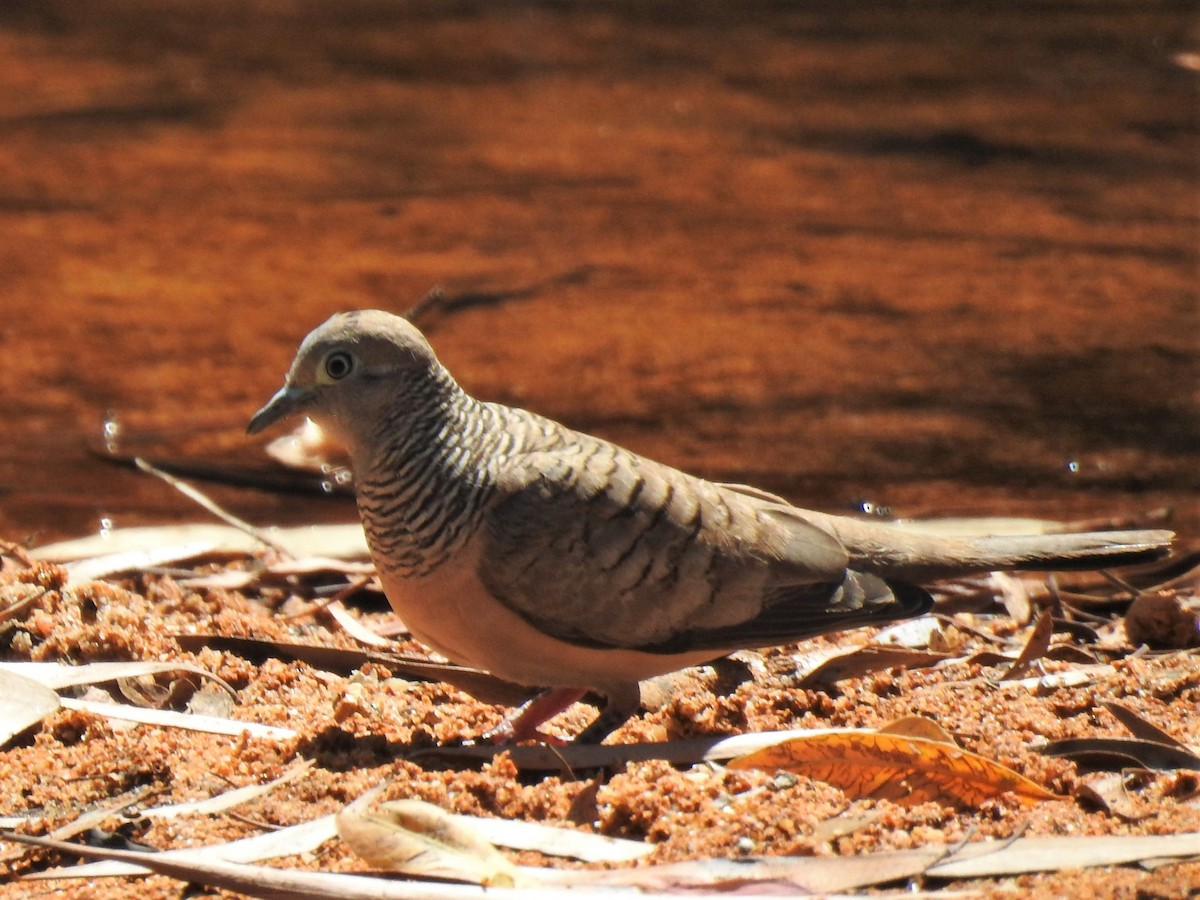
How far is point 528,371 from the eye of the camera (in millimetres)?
8992

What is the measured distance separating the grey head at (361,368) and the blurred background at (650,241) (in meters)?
2.56

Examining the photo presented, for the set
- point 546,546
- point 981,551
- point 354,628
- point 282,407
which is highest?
point 282,407

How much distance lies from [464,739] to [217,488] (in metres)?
3.12

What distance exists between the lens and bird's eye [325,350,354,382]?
449 centimetres

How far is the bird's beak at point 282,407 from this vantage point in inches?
179

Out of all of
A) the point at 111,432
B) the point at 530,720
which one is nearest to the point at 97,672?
the point at 530,720

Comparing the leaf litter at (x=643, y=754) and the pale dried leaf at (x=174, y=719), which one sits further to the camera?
the pale dried leaf at (x=174, y=719)

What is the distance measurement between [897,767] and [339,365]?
1813 millimetres

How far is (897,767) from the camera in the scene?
4.02 m

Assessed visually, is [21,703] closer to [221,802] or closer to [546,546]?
[221,802]

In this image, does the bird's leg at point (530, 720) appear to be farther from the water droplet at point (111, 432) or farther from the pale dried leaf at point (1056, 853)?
the water droplet at point (111, 432)

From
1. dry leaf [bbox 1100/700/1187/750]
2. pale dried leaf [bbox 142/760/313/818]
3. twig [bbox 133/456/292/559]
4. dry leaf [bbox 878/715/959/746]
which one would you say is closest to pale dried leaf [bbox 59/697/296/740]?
pale dried leaf [bbox 142/760/313/818]

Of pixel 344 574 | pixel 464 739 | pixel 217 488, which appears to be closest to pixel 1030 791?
pixel 464 739

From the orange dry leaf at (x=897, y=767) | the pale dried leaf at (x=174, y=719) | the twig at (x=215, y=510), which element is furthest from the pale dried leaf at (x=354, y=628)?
the orange dry leaf at (x=897, y=767)
